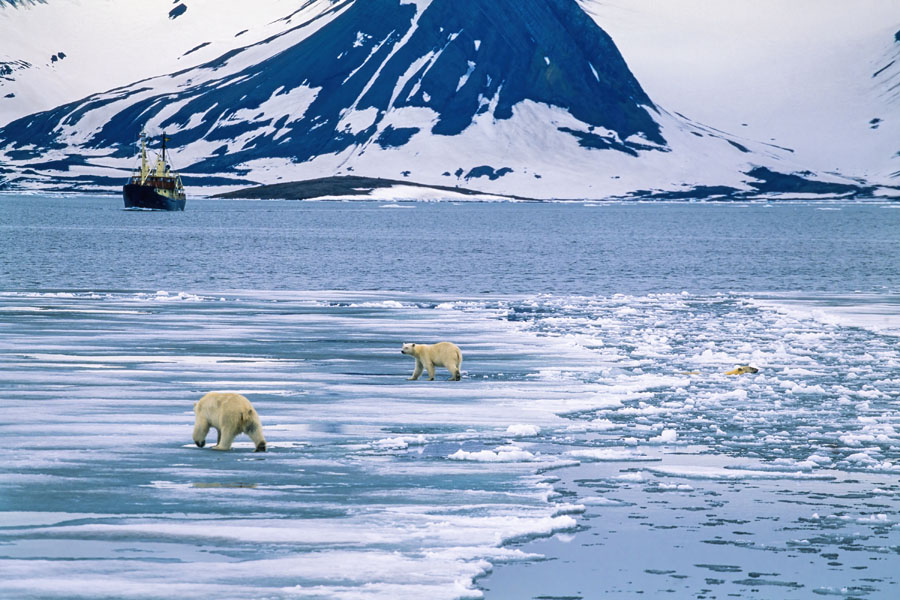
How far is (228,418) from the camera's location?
51.8 ft

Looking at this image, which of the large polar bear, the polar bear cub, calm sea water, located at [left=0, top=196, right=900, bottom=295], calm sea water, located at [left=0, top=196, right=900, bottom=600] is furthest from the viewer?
calm sea water, located at [left=0, top=196, right=900, bottom=295]

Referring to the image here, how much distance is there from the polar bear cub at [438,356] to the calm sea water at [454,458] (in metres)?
0.37

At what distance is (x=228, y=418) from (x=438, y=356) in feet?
25.3

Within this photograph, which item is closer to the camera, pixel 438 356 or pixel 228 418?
pixel 228 418

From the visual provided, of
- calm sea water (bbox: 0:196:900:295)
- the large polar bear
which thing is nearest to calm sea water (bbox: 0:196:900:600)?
the large polar bear

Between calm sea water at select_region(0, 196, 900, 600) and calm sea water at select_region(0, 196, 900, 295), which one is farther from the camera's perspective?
calm sea water at select_region(0, 196, 900, 295)

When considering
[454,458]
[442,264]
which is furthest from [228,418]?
[442,264]

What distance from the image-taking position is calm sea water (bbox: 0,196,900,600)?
1106 centimetres

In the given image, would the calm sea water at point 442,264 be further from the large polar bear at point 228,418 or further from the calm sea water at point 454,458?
the large polar bear at point 228,418

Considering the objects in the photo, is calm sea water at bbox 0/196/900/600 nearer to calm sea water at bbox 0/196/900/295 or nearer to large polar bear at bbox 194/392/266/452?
large polar bear at bbox 194/392/266/452

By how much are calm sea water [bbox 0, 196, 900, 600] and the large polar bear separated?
0.93 ft

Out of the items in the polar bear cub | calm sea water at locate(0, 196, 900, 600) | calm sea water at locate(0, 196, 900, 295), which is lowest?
calm sea water at locate(0, 196, 900, 600)

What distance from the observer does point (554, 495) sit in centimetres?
1386

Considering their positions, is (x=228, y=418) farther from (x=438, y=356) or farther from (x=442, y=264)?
(x=442, y=264)
